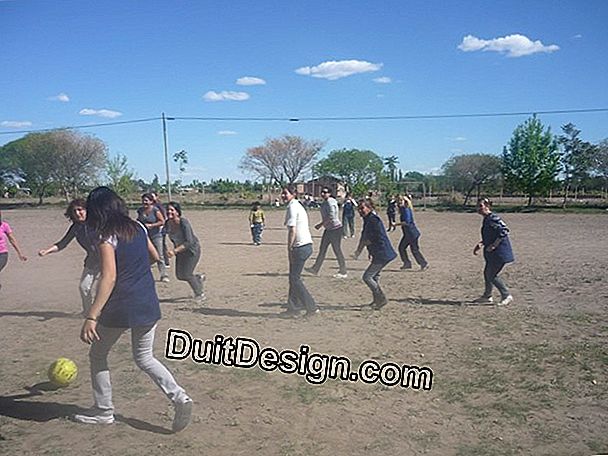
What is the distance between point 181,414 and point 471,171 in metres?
56.8

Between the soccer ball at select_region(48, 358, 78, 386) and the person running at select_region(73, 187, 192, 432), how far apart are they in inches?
35.8

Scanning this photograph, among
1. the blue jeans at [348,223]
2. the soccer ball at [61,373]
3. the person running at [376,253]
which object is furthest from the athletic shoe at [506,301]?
the blue jeans at [348,223]

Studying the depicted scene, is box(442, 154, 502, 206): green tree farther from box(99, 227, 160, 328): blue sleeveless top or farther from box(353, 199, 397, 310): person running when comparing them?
box(99, 227, 160, 328): blue sleeveless top

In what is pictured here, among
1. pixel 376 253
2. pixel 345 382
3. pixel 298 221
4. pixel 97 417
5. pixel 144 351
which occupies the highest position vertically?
pixel 298 221

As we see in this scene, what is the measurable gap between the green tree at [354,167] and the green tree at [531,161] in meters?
14.0

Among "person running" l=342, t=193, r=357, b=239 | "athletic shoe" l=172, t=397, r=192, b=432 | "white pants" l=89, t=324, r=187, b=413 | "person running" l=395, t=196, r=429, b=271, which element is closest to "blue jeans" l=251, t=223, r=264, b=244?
"person running" l=342, t=193, r=357, b=239

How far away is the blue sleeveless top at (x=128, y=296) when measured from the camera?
427 cm

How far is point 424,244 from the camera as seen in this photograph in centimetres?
1905

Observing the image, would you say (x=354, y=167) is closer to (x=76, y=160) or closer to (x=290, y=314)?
(x=76, y=160)

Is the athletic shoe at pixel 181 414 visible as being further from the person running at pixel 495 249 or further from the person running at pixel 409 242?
the person running at pixel 409 242

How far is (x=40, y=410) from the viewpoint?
4891 millimetres

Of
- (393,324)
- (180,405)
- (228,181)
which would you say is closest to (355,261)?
(393,324)

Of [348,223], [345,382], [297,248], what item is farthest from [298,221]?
[348,223]

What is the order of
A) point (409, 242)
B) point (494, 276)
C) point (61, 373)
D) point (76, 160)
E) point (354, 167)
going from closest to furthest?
point (61, 373) < point (494, 276) < point (409, 242) < point (76, 160) < point (354, 167)
